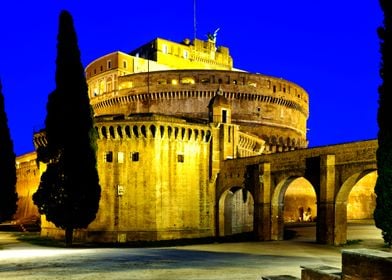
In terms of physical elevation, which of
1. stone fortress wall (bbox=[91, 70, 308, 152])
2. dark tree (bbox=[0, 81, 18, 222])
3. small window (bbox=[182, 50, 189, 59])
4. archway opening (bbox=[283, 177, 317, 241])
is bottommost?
archway opening (bbox=[283, 177, 317, 241])

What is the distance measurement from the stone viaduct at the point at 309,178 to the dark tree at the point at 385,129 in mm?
4657

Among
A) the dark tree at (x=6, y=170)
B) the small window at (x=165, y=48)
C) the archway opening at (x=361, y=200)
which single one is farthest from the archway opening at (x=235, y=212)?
the small window at (x=165, y=48)

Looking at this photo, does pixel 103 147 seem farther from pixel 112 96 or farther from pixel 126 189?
pixel 112 96

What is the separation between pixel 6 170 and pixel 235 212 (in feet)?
53.6

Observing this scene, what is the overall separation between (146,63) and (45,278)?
46.2 meters

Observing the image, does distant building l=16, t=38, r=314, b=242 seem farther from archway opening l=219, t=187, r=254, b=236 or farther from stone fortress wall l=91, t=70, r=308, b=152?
stone fortress wall l=91, t=70, r=308, b=152

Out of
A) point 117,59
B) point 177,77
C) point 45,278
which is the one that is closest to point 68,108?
point 45,278

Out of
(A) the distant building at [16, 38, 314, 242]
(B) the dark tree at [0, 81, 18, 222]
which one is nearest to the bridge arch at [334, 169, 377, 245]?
(A) the distant building at [16, 38, 314, 242]

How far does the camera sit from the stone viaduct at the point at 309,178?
25.6 metres

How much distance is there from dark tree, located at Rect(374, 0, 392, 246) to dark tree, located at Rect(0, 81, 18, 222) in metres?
20.8

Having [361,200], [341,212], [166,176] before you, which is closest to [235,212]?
[166,176]

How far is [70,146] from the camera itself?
27656 millimetres

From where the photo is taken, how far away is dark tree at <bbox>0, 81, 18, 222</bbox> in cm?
2952

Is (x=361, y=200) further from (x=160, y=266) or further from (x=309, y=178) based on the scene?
(x=160, y=266)
